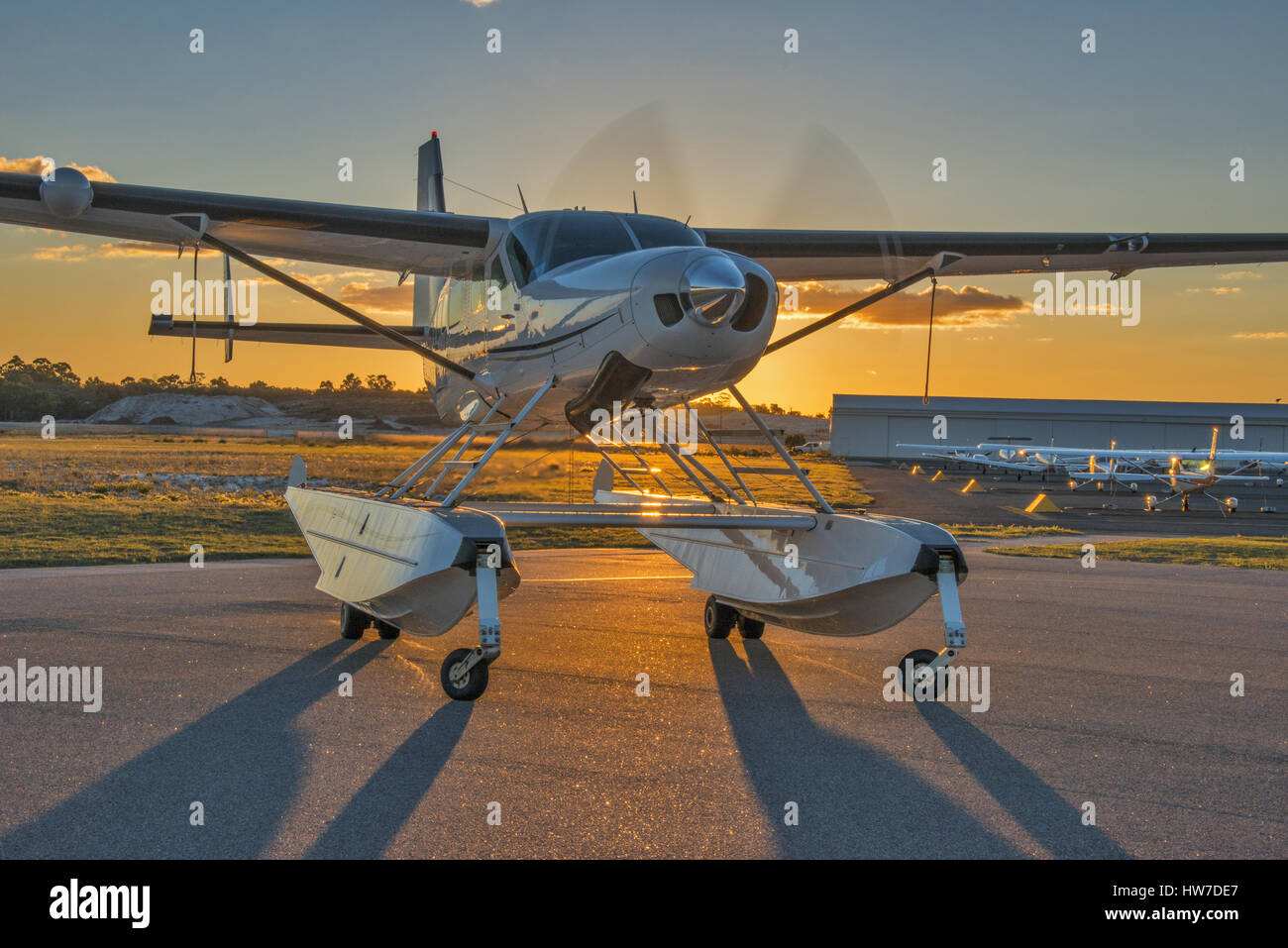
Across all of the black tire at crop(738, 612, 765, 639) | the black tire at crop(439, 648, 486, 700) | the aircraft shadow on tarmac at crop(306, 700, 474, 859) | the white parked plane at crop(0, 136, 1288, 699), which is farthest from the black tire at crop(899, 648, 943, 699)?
the aircraft shadow on tarmac at crop(306, 700, 474, 859)

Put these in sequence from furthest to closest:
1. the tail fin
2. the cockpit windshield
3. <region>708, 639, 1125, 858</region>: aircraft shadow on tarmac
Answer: the tail fin
the cockpit windshield
<region>708, 639, 1125, 858</region>: aircraft shadow on tarmac

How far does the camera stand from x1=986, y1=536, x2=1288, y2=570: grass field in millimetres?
16109

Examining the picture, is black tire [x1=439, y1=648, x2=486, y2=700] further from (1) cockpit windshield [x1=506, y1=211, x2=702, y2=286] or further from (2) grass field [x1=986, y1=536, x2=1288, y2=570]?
(2) grass field [x1=986, y1=536, x2=1288, y2=570]

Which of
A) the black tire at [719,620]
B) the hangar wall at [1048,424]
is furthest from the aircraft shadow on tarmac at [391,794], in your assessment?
the hangar wall at [1048,424]

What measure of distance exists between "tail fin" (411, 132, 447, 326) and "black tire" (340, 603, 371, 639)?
4909 mm

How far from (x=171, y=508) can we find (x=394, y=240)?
53.1 ft

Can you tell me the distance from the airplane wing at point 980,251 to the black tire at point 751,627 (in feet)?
11.1

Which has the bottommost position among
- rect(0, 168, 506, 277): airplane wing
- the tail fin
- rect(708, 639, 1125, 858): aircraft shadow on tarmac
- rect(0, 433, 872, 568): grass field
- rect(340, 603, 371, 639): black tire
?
rect(708, 639, 1125, 858): aircraft shadow on tarmac

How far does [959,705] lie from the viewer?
6.41m

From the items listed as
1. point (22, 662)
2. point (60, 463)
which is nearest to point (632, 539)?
point (22, 662)

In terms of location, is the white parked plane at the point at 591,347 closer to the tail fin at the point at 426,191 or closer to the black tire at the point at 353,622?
the black tire at the point at 353,622

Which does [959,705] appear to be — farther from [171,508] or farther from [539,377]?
[171,508]
